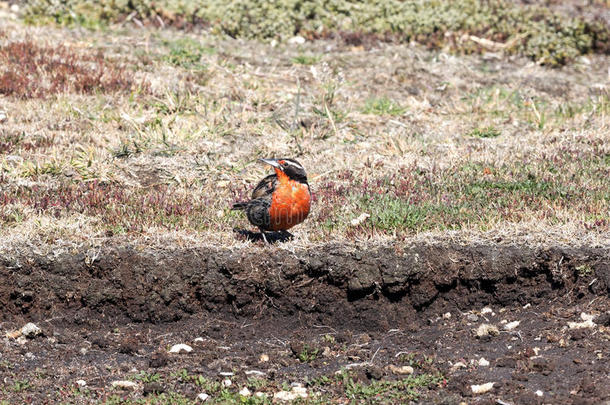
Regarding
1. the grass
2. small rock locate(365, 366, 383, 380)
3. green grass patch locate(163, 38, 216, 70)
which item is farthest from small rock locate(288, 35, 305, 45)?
small rock locate(365, 366, 383, 380)

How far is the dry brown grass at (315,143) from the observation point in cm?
802

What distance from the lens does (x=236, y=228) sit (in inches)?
318

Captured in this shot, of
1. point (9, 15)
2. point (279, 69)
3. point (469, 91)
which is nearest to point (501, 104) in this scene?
point (469, 91)

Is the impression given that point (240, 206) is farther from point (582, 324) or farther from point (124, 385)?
point (582, 324)

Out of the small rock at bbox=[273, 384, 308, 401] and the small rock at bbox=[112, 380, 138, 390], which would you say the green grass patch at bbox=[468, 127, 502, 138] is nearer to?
the small rock at bbox=[273, 384, 308, 401]

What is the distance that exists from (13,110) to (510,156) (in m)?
6.65

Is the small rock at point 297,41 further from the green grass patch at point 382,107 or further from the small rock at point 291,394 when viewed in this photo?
the small rock at point 291,394

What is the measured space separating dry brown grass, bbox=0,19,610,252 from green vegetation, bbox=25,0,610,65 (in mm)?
516

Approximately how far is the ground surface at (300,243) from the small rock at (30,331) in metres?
0.13

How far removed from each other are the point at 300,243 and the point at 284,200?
0.54 metres

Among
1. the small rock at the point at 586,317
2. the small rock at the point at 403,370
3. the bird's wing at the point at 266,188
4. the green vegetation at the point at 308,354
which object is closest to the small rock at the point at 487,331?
the small rock at the point at 586,317

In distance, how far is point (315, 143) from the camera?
1098 cm

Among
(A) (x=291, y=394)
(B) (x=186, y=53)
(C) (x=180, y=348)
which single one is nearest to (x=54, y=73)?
(B) (x=186, y=53)

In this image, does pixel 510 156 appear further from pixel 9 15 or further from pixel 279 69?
pixel 9 15
